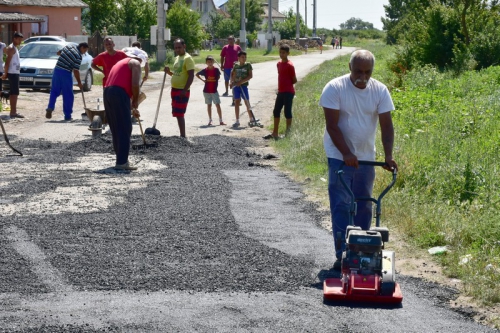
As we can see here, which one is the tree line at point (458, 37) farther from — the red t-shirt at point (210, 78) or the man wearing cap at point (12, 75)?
the man wearing cap at point (12, 75)

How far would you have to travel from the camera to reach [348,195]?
7.15m

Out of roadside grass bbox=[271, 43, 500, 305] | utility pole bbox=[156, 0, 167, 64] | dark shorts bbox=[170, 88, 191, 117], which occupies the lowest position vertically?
roadside grass bbox=[271, 43, 500, 305]

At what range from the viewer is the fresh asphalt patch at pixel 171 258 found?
584 cm

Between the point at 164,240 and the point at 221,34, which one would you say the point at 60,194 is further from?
the point at 221,34

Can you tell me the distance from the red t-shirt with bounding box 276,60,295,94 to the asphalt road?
3541 millimetres

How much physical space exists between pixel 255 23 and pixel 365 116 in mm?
99465

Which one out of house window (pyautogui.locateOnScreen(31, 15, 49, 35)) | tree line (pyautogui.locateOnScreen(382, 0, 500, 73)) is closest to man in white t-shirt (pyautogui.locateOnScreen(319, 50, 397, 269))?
tree line (pyautogui.locateOnScreen(382, 0, 500, 73))

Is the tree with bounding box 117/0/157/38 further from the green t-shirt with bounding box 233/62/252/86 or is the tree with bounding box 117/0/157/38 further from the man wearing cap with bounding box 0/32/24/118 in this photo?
the green t-shirt with bounding box 233/62/252/86

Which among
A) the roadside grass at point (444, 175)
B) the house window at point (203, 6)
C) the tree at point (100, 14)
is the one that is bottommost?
the roadside grass at point (444, 175)

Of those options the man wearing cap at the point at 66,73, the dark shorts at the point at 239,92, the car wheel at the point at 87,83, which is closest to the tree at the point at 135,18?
the car wheel at the point at 87,83

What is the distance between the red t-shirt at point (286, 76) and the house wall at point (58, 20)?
116 ft

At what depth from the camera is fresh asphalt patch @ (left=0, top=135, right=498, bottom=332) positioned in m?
5.84

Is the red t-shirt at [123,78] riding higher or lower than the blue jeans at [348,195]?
higher

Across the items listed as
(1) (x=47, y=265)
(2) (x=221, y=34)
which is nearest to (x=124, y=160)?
(1) (x=47, y=265)
